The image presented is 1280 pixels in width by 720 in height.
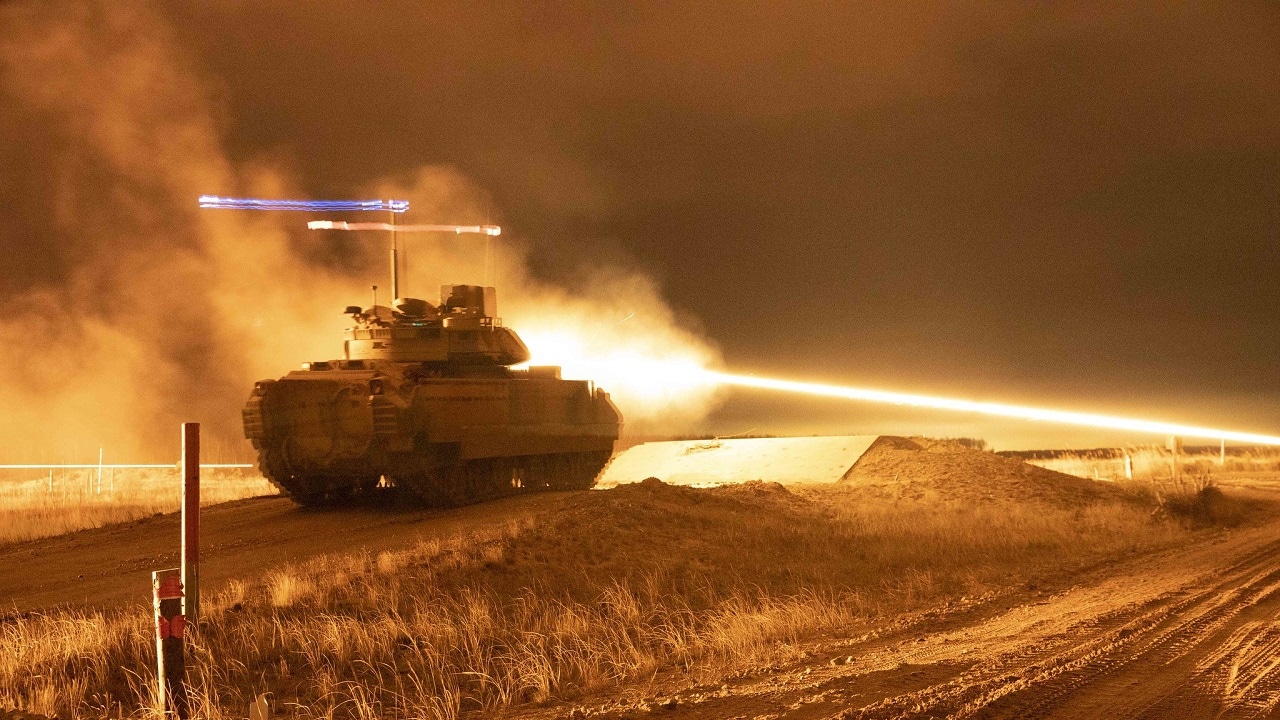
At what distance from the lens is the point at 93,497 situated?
2577 cm

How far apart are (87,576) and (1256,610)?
1231 centimetres

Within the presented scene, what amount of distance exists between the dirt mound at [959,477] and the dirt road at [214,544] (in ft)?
23.1

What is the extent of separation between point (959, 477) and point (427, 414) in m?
10.3

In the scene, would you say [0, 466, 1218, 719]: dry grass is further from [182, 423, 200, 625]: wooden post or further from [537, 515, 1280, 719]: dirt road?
[182, 423, 200, 625]: wooden post

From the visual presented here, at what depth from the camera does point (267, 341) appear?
34.9 meters

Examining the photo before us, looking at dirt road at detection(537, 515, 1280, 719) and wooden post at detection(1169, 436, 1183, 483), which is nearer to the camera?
dirt road at detection(537, 515, 1280, 719)

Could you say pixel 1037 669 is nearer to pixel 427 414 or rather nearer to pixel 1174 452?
pixel 427 414

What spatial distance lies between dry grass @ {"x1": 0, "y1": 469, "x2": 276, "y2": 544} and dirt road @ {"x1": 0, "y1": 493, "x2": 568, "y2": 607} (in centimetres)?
143

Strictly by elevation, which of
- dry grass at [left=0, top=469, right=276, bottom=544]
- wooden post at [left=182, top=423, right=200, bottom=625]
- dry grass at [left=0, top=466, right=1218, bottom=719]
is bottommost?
dry grass at [left=0, top=466, right=1218, bottom=719]

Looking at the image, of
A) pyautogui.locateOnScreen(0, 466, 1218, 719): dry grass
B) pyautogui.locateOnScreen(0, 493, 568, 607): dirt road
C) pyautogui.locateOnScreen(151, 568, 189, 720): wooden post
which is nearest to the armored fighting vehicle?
pyautogui.locateOnScreen(0, 493, 568, 607): dirt road

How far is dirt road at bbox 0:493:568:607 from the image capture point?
492 inches

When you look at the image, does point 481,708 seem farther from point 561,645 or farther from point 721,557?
point 721,557

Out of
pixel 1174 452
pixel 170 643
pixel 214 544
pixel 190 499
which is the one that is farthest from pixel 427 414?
pixel 1174 452

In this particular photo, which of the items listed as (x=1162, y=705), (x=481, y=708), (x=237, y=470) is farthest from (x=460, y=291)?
(x=237, y=470)
